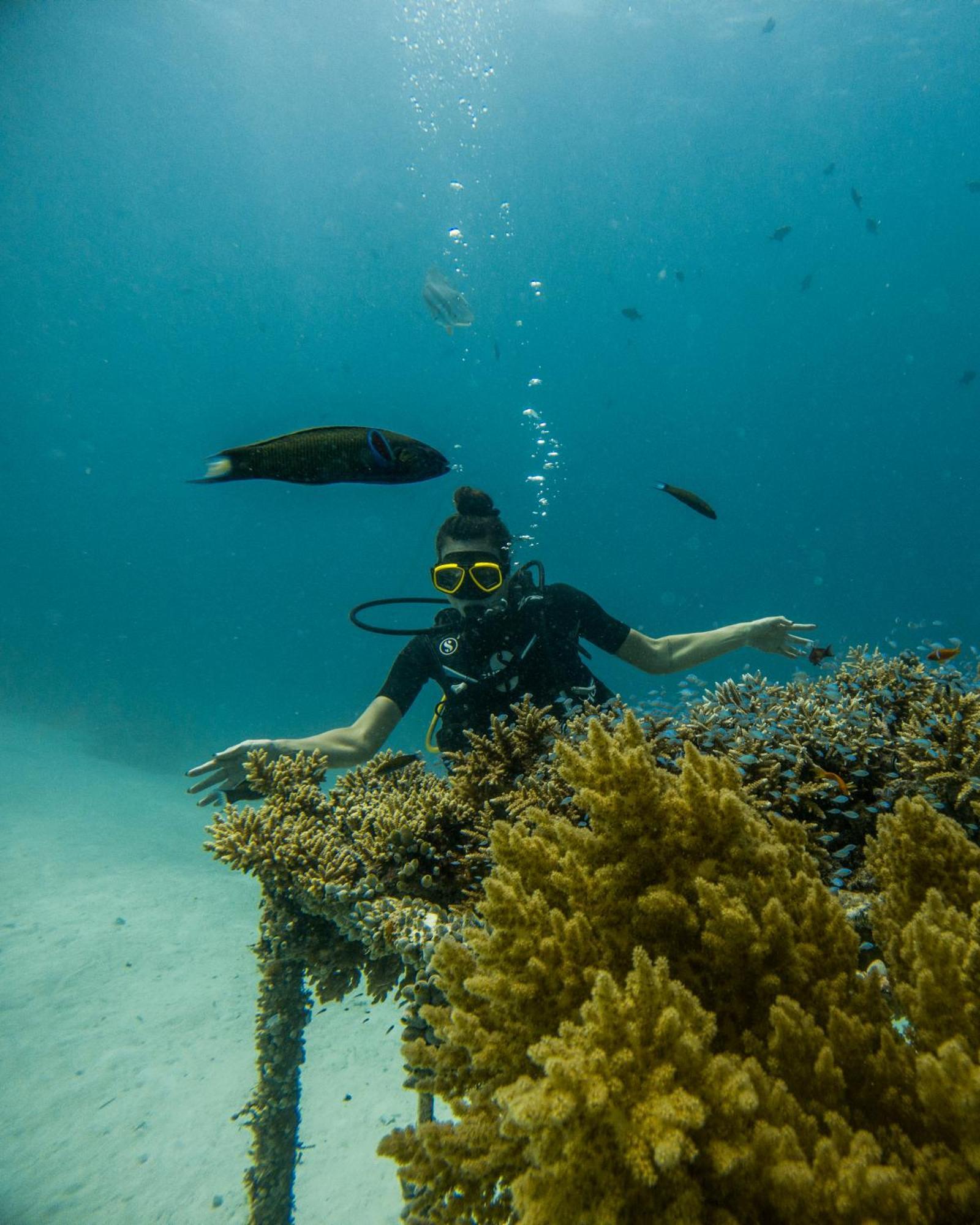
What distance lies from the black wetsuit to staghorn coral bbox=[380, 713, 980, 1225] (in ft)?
8.15

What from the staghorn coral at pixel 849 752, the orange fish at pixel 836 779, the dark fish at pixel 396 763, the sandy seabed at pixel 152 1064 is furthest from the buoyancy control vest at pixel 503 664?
the sandy seabed at pixel 152 1064

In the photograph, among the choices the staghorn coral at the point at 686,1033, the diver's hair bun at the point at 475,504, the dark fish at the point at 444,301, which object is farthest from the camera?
the dark fish at the point at 444,301

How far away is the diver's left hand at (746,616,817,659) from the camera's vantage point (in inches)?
155

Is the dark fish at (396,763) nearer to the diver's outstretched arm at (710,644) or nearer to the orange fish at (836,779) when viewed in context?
the diver's outstretched arm at (710,644)

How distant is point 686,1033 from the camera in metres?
1.13

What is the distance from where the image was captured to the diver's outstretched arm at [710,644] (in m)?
3.95

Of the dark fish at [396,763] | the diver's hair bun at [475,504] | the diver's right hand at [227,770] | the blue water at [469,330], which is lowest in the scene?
the diver's right hand at [227,770]

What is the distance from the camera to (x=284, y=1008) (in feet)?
11.8

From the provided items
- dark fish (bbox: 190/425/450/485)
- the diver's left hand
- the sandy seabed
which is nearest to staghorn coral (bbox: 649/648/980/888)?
the diver's left hand

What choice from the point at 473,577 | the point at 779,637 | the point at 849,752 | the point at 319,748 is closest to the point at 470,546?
the point at 473,577

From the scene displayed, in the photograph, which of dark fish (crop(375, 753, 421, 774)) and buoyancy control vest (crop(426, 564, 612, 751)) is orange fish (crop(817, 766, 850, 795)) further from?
dark fish (crop(375, 753, 421, 774))

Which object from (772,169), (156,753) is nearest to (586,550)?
(772,169)

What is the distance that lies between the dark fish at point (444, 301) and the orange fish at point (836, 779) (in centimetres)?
1066

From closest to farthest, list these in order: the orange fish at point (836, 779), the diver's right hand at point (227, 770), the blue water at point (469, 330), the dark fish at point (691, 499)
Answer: the orange fish at point (836, 779) < the diver's right hand at point (227, 770) < the dark fish at point (691, 499) < the blue water at point (469, 330)
